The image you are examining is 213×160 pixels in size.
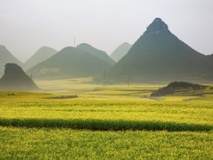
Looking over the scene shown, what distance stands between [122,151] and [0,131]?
10.6 meters

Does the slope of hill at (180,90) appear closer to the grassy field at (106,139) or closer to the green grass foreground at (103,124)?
the grassy field at (106,139)

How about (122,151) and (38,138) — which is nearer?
(122,151)

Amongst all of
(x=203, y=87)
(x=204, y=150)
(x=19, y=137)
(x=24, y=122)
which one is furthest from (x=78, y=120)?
(x=203, y=87)

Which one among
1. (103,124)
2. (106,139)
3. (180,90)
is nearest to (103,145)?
(106,139)

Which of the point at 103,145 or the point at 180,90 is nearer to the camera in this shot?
the point at 103,145

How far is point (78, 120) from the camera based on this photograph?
28.8m

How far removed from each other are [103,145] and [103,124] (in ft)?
24.1

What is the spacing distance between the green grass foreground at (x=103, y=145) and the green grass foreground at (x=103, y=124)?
8.53 ft

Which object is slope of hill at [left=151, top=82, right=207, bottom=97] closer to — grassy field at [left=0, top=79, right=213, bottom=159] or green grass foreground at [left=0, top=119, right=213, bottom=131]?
grassy field at [left=0, top=79, right=213, bottom=159]

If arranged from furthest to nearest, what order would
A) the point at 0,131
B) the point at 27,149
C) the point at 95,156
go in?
the point at 0,131 → the point at 27,149 → the point at 95,156

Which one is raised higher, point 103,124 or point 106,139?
point 103,124

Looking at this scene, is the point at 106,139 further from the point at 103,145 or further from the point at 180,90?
the point at 180,90

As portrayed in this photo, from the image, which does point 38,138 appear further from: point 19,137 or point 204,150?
point 204,150

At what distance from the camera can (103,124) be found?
28.5 m
